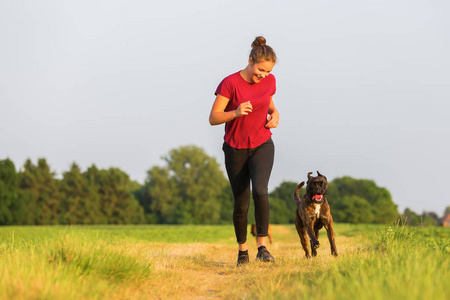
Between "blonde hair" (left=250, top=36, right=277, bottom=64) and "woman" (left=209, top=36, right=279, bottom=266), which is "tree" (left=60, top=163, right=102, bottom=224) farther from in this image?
"blonde hair" (left=250, top=36, right=277, bottom=64)

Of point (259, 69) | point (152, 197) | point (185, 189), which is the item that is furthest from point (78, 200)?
point (259, 69)

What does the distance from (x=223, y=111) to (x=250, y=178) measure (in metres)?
1.09

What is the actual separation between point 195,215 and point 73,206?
17752mm

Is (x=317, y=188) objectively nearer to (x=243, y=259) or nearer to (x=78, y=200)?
Result: (x=243, y=259)

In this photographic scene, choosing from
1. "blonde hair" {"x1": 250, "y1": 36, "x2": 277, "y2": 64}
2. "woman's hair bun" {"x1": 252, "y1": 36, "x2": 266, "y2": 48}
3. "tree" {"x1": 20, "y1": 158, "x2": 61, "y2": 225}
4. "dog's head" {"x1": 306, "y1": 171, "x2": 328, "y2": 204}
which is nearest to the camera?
"blonde hair" {"x1": 250, "y1": 36, "x2": 277, "y2": 64}

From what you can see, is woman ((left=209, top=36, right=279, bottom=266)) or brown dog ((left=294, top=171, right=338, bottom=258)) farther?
brown dog ((left=294, top=171, right=338, bottom=258))

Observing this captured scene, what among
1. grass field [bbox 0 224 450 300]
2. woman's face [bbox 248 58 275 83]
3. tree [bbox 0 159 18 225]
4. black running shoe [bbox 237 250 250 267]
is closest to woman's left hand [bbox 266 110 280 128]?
woman's face [bbox 248 58 275 83]

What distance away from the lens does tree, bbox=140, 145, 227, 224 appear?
66375 millimetres

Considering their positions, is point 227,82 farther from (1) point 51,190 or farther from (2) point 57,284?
(1) point 51,190

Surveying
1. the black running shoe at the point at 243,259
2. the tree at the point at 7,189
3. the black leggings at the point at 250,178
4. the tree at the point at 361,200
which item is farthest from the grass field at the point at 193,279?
the tree at the point at 361,200

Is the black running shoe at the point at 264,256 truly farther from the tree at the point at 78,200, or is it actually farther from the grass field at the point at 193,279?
the tree at the point at 78,200

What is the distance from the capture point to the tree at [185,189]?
218 ft

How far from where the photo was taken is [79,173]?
63094mm

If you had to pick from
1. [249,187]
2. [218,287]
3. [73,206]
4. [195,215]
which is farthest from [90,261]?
[195,215]
